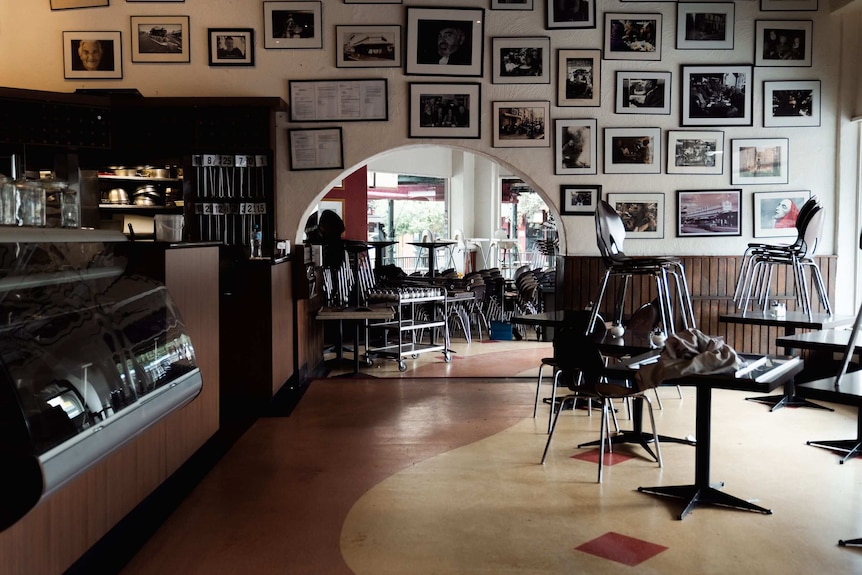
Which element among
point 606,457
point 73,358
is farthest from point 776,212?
point 73,358

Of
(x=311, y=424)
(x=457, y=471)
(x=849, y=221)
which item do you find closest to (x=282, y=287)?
(x=311, y=424)

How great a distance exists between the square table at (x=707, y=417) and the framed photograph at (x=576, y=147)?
369 centimetres

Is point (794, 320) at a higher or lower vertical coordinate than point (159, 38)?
lower

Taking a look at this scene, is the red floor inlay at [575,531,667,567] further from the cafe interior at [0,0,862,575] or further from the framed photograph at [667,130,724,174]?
the framed photograph at [667,130,724,174]

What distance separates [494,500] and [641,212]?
449 centimetres

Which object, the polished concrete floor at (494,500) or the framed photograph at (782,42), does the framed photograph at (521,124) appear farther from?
the polished concrete floor at (494,500)

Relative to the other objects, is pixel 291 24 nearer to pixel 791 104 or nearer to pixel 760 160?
pixel 760 160

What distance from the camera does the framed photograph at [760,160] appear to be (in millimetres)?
7859

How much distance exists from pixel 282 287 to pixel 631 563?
14.4 feet

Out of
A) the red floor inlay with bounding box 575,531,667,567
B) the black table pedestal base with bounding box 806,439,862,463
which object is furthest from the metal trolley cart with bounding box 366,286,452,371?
the red floor inlay with bounding box 575,531,667,567

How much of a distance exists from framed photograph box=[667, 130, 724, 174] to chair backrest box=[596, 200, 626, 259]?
2.51 meters

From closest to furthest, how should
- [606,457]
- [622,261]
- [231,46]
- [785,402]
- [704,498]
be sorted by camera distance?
[704,498] → [606,457] → [622,261] → [785,402] → [231,46]

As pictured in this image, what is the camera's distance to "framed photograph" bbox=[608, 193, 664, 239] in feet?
25.9

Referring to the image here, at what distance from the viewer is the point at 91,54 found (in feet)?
24.4
